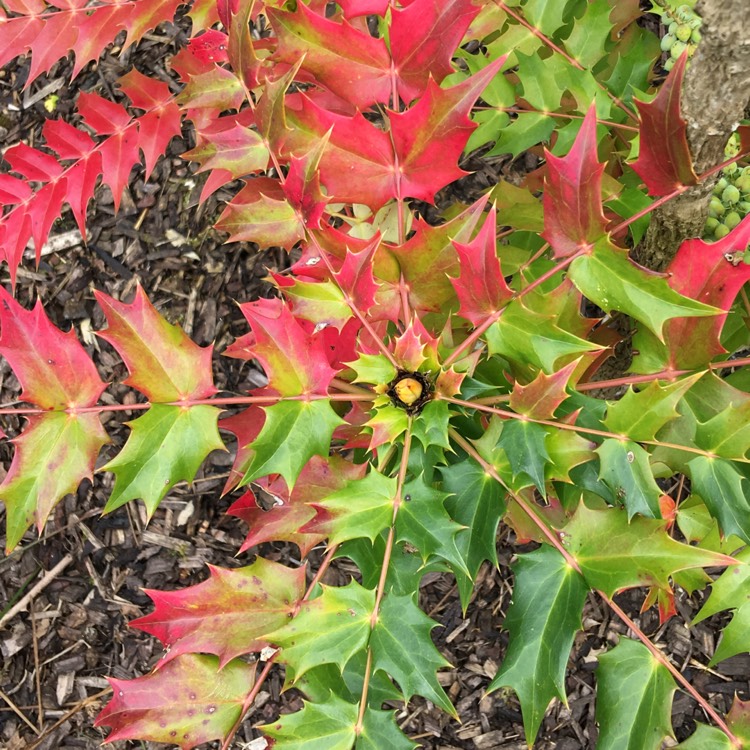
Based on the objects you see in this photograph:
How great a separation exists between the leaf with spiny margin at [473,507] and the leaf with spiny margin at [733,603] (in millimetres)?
298

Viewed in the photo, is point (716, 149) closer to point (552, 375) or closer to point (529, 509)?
point (552, 375)

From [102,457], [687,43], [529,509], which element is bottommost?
[102,457]

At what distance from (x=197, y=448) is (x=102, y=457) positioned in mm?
945

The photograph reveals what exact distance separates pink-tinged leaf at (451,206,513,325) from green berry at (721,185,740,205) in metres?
0.55

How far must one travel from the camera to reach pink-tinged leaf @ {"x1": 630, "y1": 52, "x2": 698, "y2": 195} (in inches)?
32.2

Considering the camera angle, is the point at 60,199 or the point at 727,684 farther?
the point at 727,684

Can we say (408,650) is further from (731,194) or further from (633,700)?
(731,194)

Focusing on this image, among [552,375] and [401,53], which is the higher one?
[401,53]

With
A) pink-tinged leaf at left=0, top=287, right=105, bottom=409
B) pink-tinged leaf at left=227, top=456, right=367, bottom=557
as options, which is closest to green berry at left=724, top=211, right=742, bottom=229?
pink-tinged leaf at left=227, top=456, right=367, bottom=557

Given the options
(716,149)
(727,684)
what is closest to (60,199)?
(716,149)

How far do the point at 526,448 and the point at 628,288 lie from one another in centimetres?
24

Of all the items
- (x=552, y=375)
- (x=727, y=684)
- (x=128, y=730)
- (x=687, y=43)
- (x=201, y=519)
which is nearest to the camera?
(x=552, y=375)

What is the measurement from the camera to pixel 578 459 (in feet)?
3.06

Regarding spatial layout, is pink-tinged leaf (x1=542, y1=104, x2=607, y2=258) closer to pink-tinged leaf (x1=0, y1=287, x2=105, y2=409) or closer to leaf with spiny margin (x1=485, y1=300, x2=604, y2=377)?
leaf with spiny margin (x1=485, y1=300, x2=604, y2=377)
